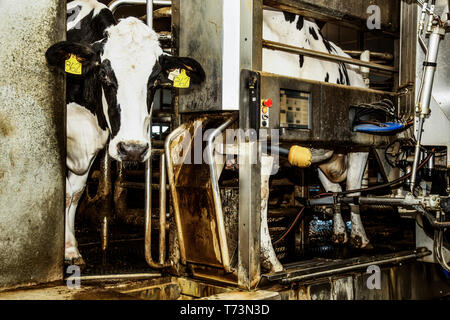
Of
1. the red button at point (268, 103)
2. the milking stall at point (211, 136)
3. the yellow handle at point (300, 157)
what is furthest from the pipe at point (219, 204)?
the yellow handle at point (300, 157)

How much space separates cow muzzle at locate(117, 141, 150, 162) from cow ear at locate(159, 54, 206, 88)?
21.2 inches

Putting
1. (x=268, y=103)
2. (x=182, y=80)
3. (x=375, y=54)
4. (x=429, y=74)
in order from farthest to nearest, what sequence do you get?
(x=375, y=54), (x=429, y=74), (x=182, y=80), (x=268, y=103)

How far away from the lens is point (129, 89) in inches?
151

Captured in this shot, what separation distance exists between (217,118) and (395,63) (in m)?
2.12

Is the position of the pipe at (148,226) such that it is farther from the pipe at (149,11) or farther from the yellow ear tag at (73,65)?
the pipe at (149,11)

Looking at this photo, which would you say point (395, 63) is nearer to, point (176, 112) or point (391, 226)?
point (176, 112)

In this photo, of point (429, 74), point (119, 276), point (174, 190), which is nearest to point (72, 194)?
point (119, 276)

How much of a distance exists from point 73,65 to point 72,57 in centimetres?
14

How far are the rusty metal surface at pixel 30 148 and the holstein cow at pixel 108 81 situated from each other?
0.52 feet

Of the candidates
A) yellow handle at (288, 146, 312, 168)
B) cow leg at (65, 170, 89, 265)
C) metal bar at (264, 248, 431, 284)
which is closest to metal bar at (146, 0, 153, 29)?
yellow handle at (288, 146, 312, 168)

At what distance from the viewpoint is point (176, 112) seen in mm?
3879

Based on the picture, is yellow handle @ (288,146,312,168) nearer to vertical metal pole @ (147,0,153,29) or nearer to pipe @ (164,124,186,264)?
pipe @ (164,124,186,264)

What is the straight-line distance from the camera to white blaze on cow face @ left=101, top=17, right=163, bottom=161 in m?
3.72

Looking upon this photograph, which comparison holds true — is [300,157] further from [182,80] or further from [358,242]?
[358,242]
